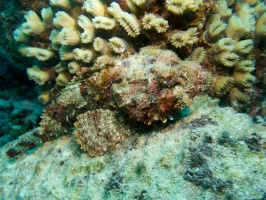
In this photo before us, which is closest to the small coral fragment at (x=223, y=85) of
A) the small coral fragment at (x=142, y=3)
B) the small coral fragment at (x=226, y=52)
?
the small coral fragment at (x=226, y=52)

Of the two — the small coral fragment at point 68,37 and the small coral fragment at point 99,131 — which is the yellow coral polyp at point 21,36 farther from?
the small coral fragment at point 99,131

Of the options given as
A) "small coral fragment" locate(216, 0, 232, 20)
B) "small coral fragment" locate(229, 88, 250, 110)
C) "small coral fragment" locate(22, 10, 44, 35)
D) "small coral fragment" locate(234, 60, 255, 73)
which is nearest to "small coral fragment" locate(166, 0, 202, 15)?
"small coral fragment" locate(216, 0, 232, 20)

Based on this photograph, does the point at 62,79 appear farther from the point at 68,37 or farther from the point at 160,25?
the point at 160,25

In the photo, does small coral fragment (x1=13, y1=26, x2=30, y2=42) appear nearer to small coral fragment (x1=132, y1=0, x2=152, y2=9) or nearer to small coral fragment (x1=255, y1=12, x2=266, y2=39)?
small coral fragment (x1=132, y1=0, x2=152, y2=9)

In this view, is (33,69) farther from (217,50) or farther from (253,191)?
(253,191)

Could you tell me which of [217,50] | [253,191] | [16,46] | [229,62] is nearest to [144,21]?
[217,50]
